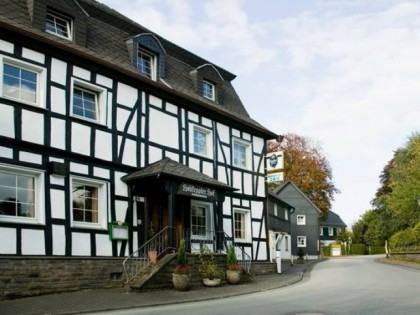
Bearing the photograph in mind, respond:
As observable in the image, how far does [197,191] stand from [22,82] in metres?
6.52

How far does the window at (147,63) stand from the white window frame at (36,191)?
659 cm

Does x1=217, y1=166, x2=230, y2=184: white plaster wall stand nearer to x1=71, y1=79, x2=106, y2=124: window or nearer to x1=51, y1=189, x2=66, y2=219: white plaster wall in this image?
x1=71, y1=79, x2=106, y2=124: window

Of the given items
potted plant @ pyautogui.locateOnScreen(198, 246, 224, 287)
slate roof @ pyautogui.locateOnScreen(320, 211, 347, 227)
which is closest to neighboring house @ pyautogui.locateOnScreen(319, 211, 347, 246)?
slate roof @ pyautogui.locateOnScreen(320, 211, 347, 227)

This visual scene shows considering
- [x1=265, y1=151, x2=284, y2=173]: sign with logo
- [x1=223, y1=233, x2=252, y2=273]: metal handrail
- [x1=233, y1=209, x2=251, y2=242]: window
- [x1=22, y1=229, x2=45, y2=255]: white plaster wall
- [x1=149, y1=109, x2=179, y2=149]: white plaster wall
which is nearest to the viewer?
[x1=22, y1=229, x2=45, y2=255]: white plaster wall

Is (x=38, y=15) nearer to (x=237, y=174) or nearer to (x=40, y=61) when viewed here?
(x=40, y=61)

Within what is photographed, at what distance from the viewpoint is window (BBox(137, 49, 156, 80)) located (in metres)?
20.2

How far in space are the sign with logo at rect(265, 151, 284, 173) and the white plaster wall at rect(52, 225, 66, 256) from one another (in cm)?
1172

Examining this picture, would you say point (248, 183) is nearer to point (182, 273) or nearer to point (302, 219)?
point (182, 273)

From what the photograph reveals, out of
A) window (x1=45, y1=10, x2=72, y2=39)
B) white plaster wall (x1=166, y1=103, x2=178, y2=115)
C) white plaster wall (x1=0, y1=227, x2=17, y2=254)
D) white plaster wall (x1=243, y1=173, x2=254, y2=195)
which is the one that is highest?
window (x1=45, y1=10, x2=72, y2=39)

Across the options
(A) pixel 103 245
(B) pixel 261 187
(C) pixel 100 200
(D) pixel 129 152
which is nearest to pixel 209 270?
(A) pixel 103 245

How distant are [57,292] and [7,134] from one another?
435cm

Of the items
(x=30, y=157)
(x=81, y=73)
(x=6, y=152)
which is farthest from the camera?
(x=81, y=73)

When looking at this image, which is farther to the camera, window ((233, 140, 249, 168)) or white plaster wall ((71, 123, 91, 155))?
window ((233, 140, 249, 168))

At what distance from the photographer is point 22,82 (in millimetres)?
15102
